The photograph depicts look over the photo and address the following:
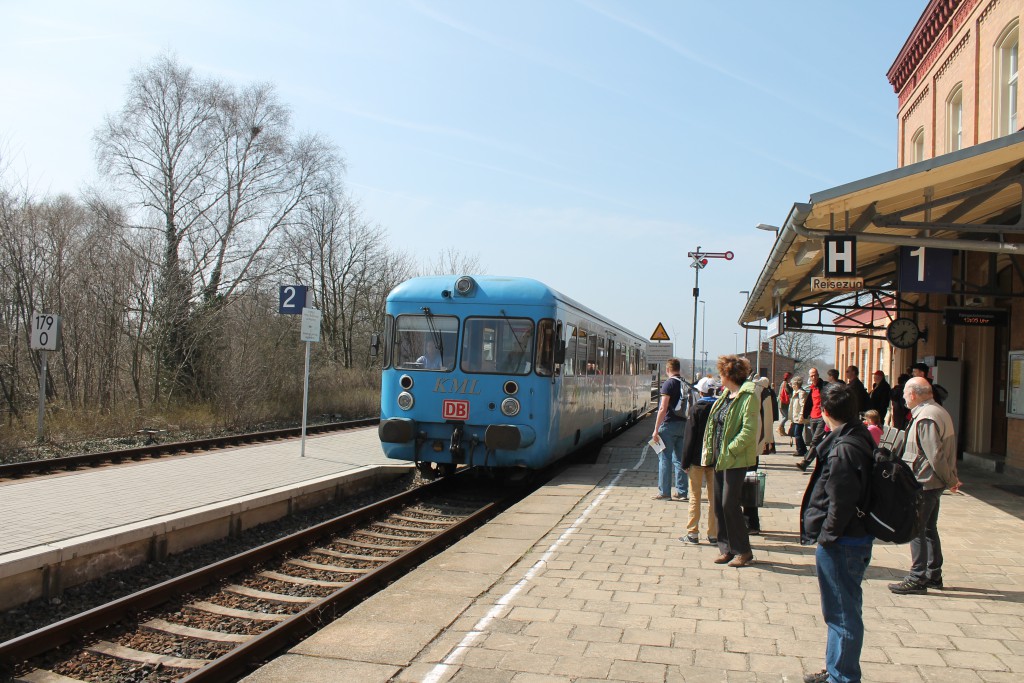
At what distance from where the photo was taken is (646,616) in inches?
212

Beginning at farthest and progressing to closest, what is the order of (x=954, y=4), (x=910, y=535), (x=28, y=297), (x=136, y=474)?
(x=28, y=297) < (x=954, y=4) < (x=136, y=474) < (x=910, y=535)

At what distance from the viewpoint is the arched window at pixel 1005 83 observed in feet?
46.1

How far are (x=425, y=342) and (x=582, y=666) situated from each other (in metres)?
7.39

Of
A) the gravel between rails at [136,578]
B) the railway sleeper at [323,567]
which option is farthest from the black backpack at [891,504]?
the railway sleeper at [323,567]

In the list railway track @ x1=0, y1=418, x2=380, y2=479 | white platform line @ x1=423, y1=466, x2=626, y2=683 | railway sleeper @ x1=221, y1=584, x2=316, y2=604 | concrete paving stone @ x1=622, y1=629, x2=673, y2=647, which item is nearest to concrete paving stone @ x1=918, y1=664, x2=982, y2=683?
concrete paving stone @ x1=622, y1=629, x2=673, y2=647

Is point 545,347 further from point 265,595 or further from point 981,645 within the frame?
point 981,645

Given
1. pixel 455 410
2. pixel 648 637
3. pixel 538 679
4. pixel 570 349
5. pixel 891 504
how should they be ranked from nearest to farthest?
pixel 891 504
pixel 538 679
pixel 648 637
pixel 455 410
pixel 570 349

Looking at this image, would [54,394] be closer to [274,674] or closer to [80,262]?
[80,262]

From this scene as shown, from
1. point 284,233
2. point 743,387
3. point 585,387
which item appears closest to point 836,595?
point 743,387

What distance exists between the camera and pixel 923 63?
19.9 m

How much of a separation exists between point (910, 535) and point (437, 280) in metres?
8.32

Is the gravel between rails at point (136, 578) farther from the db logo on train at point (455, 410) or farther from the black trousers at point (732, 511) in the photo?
the black trousers at point (732, 511)

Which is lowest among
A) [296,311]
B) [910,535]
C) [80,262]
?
[910,535]

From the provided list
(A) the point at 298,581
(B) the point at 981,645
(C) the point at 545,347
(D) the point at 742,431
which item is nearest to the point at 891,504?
(B) the point at 981,645
